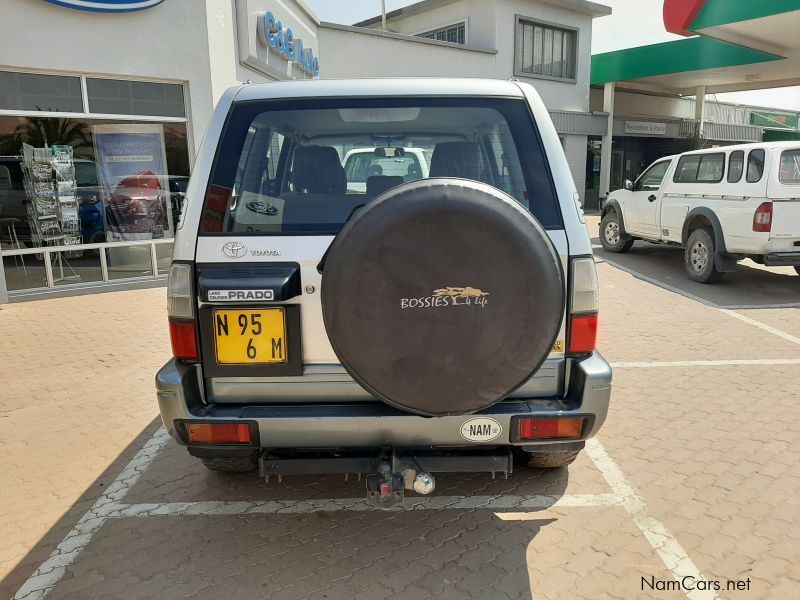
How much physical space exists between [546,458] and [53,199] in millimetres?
8326

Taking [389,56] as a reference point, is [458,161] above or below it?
below

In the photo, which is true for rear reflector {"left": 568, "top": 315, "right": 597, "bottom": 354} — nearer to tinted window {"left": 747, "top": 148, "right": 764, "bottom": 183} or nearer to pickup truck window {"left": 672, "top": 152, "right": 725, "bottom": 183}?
tinted window {"left": 747, "top": 148, "right": 764, "bottom": 183}

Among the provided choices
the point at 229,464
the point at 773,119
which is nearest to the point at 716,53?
the point at 773,119

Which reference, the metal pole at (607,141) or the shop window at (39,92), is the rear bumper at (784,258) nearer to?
the shop window at (39,92)

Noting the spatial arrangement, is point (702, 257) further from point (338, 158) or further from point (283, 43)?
point (283, 43)

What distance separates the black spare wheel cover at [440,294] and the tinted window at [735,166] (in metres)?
7.54

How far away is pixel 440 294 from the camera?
2.22m

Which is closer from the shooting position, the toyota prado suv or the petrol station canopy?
the toyota prado suv

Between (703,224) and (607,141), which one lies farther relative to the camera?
(607,141)

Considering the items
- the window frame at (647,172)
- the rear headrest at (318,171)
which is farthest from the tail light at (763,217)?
the rear headrest at (318,171)

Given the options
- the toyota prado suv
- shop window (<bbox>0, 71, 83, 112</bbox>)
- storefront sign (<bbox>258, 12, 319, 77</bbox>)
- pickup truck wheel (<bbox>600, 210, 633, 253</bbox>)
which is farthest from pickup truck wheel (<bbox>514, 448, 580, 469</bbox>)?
storefront sign (<bbox>258, 12, 319, 77</bbox>)

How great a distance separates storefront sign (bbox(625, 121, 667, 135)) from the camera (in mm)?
24438

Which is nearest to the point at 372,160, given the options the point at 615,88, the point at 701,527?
the point at 701,527

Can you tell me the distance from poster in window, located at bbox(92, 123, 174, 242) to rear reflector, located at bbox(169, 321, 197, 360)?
299 inches
